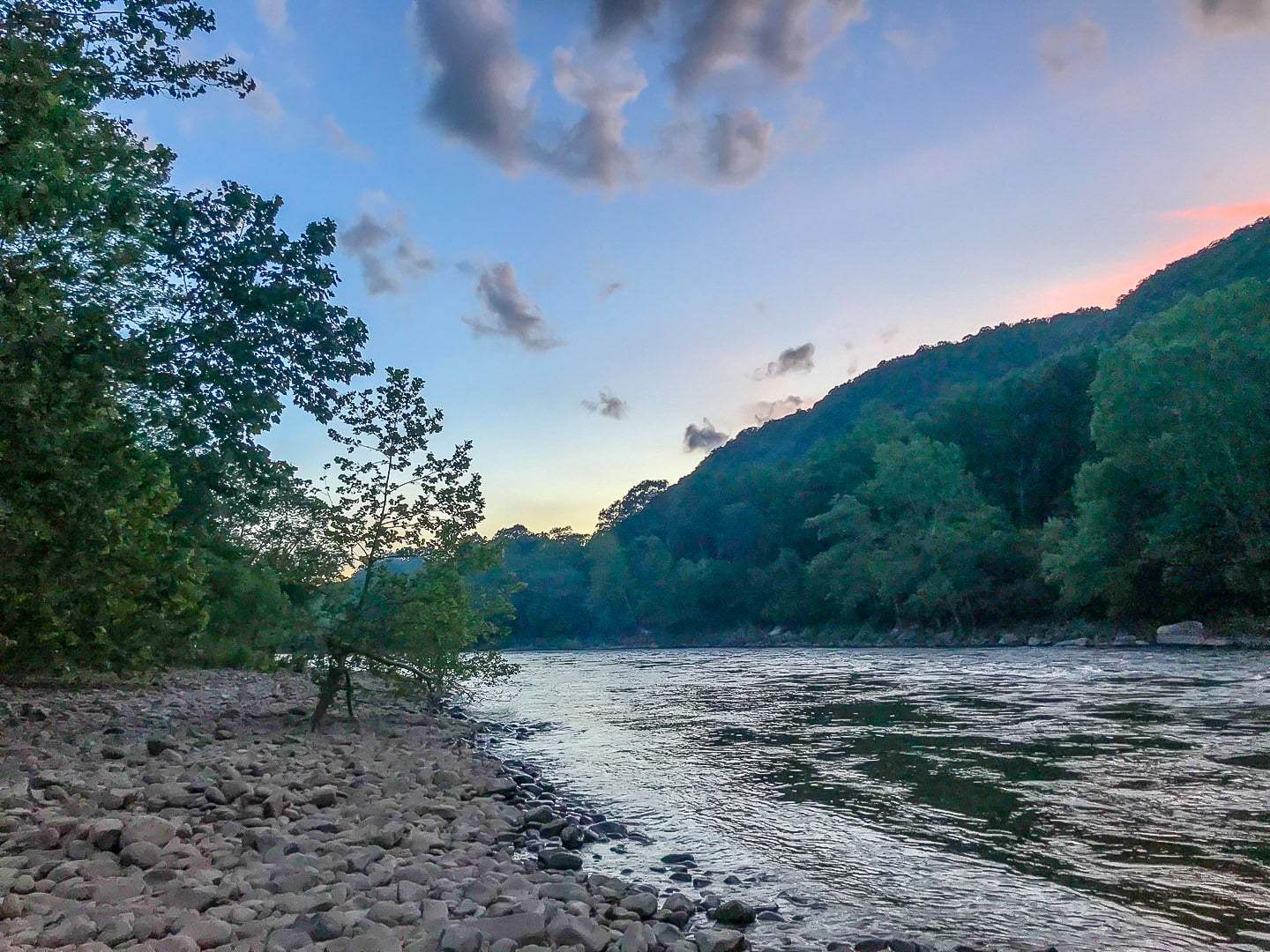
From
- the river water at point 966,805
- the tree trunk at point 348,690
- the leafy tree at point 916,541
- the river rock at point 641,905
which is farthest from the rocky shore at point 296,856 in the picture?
the leafy tree at point 916,541

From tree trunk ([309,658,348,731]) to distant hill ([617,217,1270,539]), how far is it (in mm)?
88348

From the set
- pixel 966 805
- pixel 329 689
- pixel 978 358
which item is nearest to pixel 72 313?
pixel 329 689

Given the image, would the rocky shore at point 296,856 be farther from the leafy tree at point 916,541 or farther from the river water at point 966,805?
the leafy tree at point 916,541

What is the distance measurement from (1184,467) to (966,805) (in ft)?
108

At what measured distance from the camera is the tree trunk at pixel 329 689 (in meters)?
13.5

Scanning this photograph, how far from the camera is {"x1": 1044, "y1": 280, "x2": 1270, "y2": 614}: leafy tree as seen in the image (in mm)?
33969

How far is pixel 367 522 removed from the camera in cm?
1384

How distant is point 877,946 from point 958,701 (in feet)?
49.1

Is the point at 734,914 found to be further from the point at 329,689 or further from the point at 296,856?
the point at 329,689

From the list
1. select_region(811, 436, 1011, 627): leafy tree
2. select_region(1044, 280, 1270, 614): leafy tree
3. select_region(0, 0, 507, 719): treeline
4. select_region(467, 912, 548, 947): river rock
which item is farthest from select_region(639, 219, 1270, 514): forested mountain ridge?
select_region(467, 912, 548, 947): river rock

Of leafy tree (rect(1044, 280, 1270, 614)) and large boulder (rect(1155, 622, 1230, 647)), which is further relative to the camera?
leafy tree (rect(1044, 280, 1270, 614))

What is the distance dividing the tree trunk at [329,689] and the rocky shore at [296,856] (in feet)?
5.23

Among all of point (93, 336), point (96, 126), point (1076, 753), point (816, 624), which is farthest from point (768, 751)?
point (816, 624)

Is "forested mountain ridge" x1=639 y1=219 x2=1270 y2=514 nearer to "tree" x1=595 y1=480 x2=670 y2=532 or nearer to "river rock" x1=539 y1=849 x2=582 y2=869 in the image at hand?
"tree" x1=595 y1=480 x2=670 y2=532
